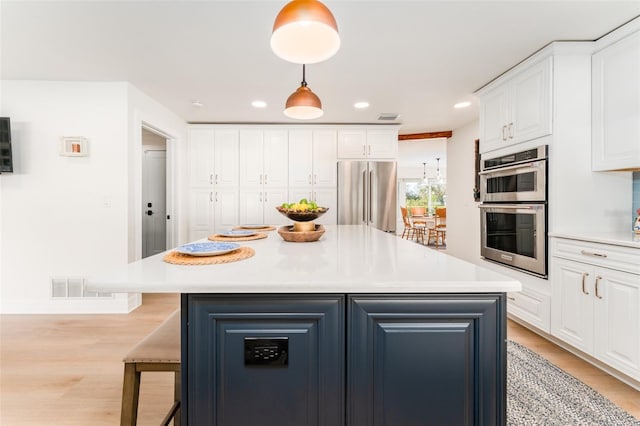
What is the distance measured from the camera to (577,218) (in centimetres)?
239

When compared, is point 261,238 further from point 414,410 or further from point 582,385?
point 582,385

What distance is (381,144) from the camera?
4828 millimetres

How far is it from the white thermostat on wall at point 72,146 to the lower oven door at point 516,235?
4232 millimetres

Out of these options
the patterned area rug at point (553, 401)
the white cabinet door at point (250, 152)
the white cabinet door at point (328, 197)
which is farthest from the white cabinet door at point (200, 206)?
the patterned area rug at point (553, 401)

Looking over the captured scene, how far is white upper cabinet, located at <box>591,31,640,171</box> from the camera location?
207 centimetres

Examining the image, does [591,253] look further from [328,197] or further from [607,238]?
[328,197]

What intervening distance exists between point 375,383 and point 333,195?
3958mm

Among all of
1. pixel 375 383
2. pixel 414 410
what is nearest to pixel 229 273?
pixel 375 383

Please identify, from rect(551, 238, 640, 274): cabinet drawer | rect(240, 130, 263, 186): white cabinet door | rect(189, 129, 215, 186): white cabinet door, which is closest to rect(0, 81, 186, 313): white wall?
rect(189, 129, 215, 186): white cabinet door

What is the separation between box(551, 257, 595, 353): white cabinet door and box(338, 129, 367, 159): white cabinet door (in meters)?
3.00

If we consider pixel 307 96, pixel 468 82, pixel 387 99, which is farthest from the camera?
pixel 387 99

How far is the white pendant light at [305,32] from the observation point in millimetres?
1113

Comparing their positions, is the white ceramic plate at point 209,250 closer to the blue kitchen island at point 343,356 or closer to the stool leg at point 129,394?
the blue kitchen island at point 343,356

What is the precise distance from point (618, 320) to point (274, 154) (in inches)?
163
